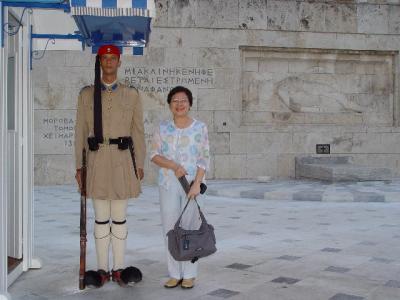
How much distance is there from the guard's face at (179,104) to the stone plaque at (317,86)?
→ 34.5ft

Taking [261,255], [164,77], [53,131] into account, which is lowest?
[261,255]

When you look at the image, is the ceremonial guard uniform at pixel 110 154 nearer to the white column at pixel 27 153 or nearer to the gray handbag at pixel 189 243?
the gray handbag at pixel 189 243

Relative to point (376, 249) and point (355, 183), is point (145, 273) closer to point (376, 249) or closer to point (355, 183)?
point (376, 249)

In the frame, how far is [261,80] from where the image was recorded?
1529 centimetres

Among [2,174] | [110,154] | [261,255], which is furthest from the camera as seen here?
[261,255]

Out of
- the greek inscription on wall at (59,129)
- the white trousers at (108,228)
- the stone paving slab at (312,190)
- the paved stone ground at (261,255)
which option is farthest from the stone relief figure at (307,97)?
the white trousers at (108,228)

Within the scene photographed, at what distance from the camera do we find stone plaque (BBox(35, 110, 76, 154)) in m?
14.0

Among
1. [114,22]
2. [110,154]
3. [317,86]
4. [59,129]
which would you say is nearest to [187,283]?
[110,154]

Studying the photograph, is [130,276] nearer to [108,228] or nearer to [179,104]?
[108,228]

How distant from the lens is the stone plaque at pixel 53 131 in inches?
550

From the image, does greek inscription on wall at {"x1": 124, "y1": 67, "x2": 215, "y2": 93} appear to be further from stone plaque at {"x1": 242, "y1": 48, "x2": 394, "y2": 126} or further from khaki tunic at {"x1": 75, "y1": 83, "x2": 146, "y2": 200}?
khaki tunic at {"x1": 75, "y1": 83, "x2": 146, "y2": 200}

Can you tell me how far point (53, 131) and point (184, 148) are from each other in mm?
10062

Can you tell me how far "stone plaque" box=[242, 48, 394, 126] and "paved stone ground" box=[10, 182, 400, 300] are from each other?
5.51m

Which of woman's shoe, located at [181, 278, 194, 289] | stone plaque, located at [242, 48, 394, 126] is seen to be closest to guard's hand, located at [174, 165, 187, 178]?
woman's shoe, located at [181, 278, 194, 289]
